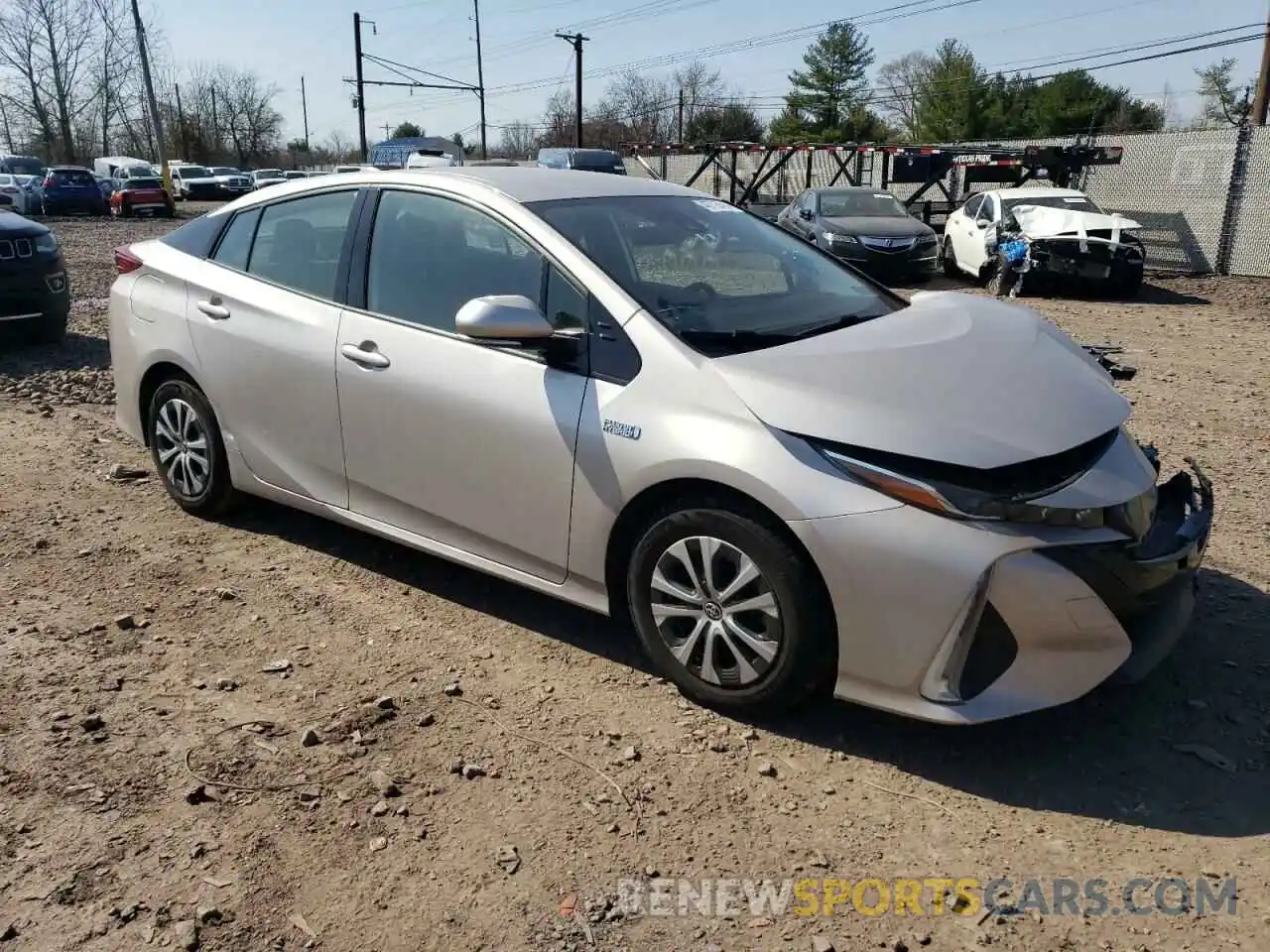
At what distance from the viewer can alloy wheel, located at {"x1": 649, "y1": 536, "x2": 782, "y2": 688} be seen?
2.98 meters

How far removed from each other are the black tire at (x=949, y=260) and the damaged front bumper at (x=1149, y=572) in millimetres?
14416

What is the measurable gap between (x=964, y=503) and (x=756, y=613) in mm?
680

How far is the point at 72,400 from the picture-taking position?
23.9ft

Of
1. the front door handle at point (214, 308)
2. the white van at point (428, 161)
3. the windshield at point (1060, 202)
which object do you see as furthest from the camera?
the windshield at point (1060, 202)

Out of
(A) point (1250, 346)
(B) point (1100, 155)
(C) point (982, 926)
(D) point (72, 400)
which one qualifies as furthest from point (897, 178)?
(C) point (982, 926)

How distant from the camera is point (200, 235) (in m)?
4.69

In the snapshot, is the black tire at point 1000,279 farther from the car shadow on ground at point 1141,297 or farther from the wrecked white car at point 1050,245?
the car shadow on ground at point 1141,297

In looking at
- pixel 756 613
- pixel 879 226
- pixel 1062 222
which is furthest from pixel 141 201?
pixel 756 613

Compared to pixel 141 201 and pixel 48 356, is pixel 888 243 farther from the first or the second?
pixel 141 201

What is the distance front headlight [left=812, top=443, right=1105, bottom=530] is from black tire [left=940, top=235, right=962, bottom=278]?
1490 cm

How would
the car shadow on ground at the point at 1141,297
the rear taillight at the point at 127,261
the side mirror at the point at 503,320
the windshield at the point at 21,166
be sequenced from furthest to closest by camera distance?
the windshield at the point at 21,166, the car shadow on ground at the point at 1141,297, the rear taillight at the point at 127,261, the side mirror at the point at 503,320

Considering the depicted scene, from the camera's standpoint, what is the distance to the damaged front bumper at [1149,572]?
2744 mm

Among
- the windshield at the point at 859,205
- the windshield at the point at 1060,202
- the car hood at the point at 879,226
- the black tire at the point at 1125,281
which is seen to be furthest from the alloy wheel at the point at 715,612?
the windshield at the point at 859,205

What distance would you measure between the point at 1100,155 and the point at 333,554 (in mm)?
18410
